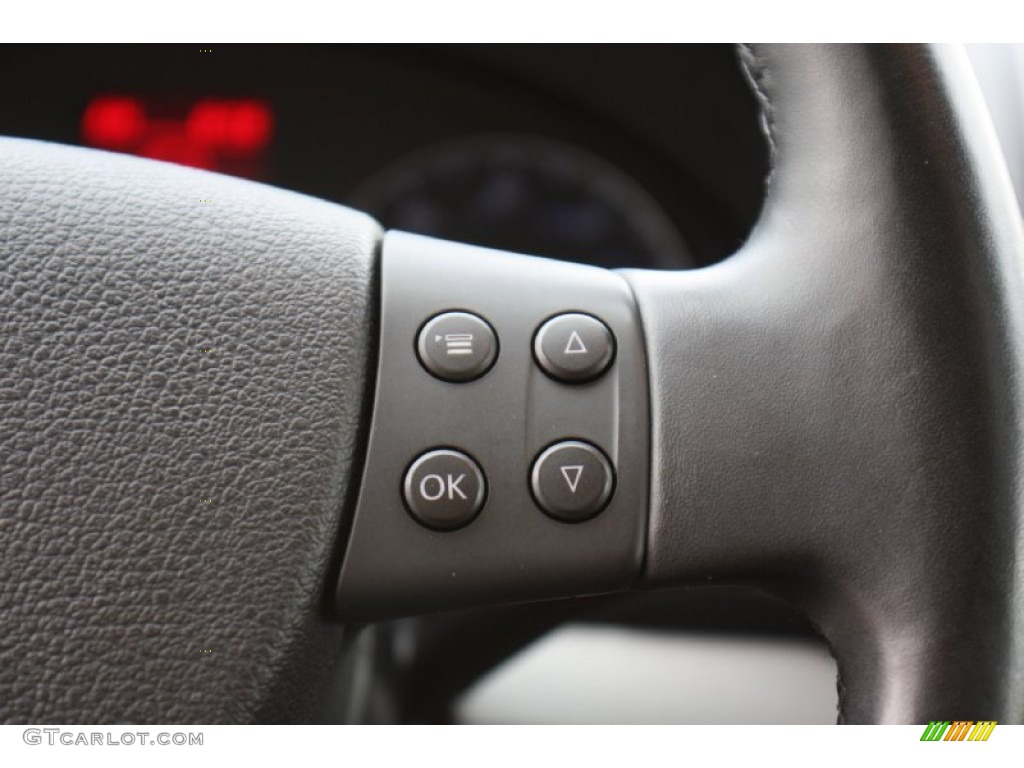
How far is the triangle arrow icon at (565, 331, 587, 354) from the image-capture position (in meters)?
0.42

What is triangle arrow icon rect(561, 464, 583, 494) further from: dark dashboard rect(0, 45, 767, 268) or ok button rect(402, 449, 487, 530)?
dark dashboard rect(0, 45, 767, 268)

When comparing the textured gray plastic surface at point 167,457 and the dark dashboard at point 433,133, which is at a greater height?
the dark dashboard at point 433,133

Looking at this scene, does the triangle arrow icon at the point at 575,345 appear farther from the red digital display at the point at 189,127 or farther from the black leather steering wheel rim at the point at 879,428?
the red digital display at the point at 189,127

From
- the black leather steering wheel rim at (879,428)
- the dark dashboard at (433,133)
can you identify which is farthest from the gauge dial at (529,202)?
the black leather steering wheel rim at (879,428)

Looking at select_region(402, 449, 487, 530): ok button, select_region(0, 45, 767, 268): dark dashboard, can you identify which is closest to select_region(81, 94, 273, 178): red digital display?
select_region(0, 45, 767, 268): dark dashboard

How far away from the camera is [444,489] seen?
0.40 metres

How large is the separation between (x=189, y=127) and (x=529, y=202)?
463 millimetres

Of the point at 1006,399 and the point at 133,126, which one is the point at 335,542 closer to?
the point at 1006,399

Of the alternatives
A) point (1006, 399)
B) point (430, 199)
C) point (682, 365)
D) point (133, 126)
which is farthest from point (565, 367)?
point (133, 126)

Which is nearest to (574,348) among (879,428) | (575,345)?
(575,345)

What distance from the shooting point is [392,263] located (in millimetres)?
441

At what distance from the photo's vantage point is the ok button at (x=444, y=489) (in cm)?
40

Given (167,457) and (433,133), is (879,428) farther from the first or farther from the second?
(433,133)
